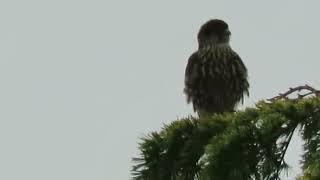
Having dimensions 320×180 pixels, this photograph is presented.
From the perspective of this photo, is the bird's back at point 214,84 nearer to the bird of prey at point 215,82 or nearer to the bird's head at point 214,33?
the bird of prey at point 215,82

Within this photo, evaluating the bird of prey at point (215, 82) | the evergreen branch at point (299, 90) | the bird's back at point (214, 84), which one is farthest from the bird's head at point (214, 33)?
the evergreen branch at point (299, 90)

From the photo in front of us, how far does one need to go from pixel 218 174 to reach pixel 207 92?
13.0 feet

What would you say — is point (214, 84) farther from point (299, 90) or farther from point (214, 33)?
point (299, 90)

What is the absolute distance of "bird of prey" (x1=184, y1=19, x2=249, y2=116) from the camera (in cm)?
741

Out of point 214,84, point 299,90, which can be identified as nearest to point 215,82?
point 214,84

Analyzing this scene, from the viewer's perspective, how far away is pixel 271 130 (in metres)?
3.43

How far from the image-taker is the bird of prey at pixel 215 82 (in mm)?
7406

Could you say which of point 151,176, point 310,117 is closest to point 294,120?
point 310,117

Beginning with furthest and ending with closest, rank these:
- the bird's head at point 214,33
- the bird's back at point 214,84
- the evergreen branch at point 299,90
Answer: the bird's head at point 214,33 < the bird's back at point 214,84 < the evergreen branch at point 299,90

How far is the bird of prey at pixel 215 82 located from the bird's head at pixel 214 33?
0.22m

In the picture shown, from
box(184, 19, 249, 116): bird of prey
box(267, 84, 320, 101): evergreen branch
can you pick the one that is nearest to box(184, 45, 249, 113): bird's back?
box(184, 19, 249, 116): bird of prey

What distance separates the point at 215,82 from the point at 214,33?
64 cm

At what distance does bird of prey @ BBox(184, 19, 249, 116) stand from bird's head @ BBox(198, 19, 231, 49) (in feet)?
0.73

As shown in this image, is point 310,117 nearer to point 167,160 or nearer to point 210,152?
point 210,152
